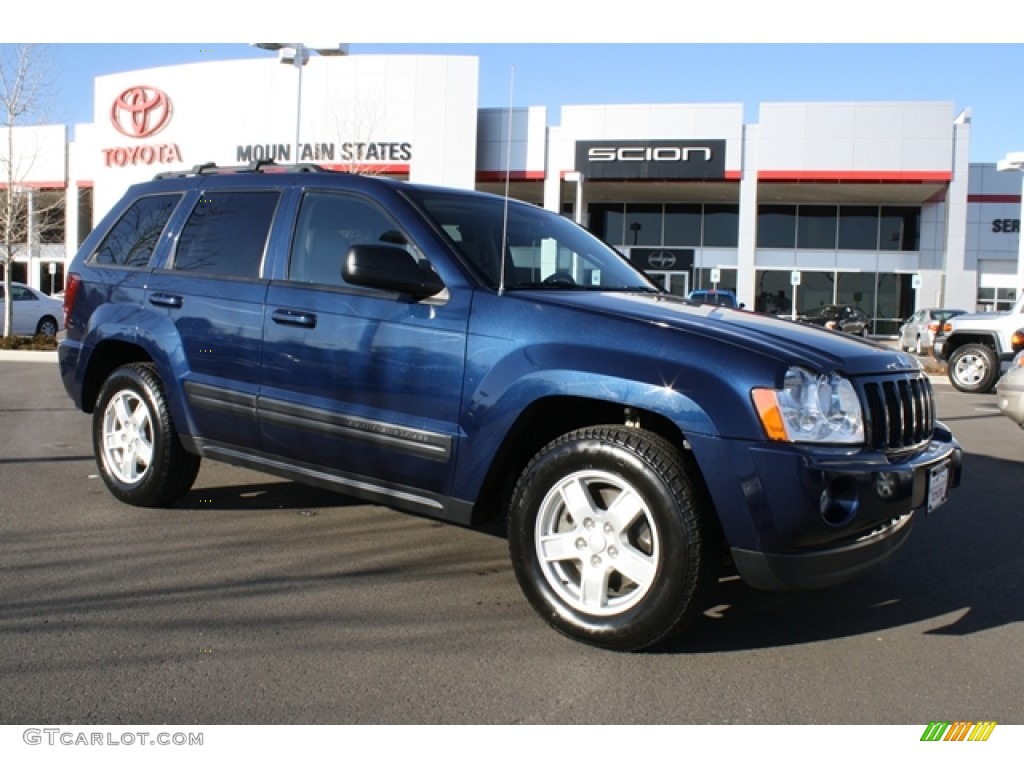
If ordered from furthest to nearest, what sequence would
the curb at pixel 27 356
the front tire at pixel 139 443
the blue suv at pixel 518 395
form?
the curb at pixel 27 356, the front tire at pixel 139 443, the blue suv at pixel 518 395

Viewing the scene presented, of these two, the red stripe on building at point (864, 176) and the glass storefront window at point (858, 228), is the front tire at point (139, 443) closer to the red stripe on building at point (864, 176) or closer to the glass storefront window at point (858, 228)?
the red stripe on building at point (864, 176)

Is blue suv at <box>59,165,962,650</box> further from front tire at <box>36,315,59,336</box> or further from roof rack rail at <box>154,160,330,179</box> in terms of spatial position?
front tire at <box>36,315,59,336</box>

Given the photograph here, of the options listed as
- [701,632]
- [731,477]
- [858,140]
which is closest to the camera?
[731,477]

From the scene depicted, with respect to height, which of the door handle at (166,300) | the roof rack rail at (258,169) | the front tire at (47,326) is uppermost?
the roof rack rail at (258,169)

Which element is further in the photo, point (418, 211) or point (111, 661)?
point (418, 211)

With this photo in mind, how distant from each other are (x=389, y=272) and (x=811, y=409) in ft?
5.76

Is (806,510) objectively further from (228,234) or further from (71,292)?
(71,292)

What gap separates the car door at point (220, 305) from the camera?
470cm

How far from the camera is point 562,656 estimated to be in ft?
11.6

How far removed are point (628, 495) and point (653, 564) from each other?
0.87ft

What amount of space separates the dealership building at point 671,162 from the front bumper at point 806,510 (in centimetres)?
2503

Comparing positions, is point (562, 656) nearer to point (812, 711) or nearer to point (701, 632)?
point (701, 632)

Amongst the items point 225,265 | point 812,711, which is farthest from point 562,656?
point 225,265
